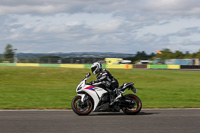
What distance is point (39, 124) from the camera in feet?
24.1

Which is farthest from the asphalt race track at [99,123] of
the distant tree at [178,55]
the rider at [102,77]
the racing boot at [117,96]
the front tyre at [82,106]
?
the distant tree at [178,55]

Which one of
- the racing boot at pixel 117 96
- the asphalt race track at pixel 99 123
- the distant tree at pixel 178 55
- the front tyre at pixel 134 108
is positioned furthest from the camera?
the distant tree at pixel 178 55

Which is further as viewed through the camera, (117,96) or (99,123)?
(117,96)

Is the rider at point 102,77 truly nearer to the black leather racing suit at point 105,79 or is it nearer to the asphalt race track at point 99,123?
the black leather racing suit at point 105,79

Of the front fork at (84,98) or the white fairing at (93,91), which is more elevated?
the white fairing at (93,91)

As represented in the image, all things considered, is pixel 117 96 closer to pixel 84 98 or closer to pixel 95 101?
pixel 95 101

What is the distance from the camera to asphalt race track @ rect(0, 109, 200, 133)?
22.1 ft

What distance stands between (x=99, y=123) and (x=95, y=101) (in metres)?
1.25

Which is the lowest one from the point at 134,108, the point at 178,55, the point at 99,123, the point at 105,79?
the point at 99,123

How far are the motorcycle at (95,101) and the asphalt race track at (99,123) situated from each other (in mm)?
216

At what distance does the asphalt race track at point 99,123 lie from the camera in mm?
6734

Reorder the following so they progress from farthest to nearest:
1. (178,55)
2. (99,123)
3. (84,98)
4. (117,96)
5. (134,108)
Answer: (178,55), (134,108), (117,96), (84,98), (99,123)

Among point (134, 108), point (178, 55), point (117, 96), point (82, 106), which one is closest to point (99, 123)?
point (82, 106)

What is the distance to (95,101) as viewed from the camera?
344 inches
